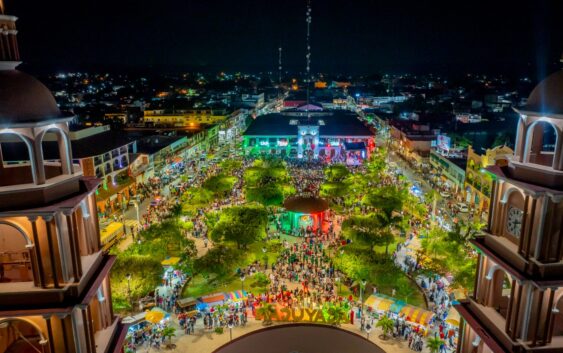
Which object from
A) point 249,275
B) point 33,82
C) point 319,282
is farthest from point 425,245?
point 33,82

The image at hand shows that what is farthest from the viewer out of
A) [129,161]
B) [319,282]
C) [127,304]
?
[129,161]

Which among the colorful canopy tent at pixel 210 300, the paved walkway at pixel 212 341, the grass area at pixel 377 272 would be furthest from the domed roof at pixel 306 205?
the paved walkway at pixel 212 341

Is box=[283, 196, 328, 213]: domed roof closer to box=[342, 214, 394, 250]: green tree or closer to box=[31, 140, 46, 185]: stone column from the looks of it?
box=[342, 214, 394, 250]: green tree

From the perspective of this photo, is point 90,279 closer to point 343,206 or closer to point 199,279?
point 199,279

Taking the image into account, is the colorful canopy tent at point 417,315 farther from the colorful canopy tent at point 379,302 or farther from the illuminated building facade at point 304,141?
the illuminated building facade at point 304,141

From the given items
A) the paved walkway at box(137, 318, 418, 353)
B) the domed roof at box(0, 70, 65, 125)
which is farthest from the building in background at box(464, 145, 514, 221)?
the domed roof at box(0, 70, 65, 125)


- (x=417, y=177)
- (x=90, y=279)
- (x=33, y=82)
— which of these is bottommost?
(x=417, y=177)
